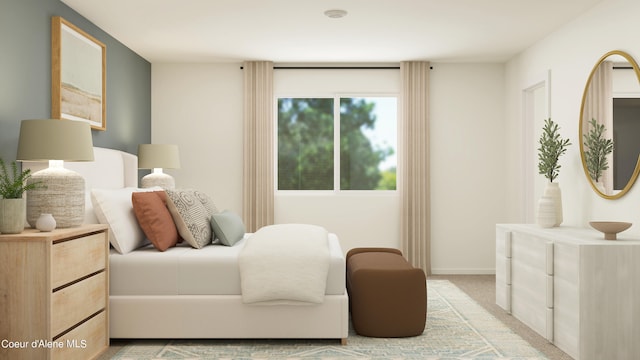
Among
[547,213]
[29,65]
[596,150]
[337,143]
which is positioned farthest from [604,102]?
[29,65]

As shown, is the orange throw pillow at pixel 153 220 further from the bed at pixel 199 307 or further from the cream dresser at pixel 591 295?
the cream dresser at pixel 591 295

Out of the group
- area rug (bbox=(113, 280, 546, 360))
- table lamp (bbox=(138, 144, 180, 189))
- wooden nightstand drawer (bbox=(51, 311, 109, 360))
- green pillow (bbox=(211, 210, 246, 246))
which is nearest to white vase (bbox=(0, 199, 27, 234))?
wooden nightstand drawer (bbox=(51, 311, 109, 360))

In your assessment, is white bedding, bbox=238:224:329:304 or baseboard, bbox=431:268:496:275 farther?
baseboard, bbox=431:268:496:275

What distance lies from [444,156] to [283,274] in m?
3.37

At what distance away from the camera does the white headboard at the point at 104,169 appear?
3.38 metres

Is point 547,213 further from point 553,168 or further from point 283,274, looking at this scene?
point 283,274

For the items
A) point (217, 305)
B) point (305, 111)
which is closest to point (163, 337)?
point (217, 305)

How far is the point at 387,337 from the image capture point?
3.37m

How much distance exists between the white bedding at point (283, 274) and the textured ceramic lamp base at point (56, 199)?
3.29ft

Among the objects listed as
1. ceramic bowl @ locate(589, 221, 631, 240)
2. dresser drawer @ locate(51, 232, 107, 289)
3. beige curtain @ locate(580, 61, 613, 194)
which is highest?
beige curtain @ locate(580, 61, 613, 194)

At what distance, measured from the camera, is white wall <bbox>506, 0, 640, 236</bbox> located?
138 inches

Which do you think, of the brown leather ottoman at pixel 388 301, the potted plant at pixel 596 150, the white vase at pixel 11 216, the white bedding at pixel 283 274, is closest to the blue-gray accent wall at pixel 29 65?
the white vase at pixel 11 216

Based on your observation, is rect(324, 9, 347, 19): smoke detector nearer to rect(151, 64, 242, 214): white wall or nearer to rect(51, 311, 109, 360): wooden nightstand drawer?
rect(151, 64, 242, 214): white wall

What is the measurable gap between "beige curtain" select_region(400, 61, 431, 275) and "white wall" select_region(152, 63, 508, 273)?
13 cm
